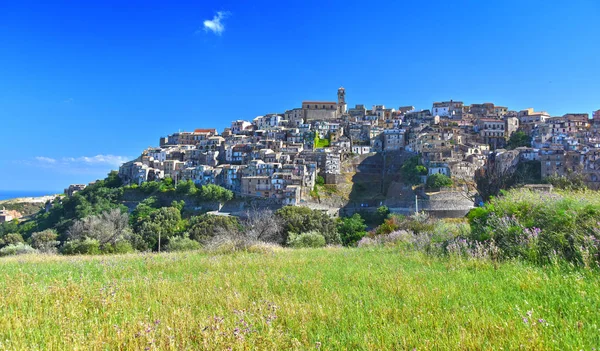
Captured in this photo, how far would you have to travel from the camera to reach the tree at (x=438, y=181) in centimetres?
4944

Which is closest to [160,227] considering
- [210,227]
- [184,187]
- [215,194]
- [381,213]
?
[210,227]

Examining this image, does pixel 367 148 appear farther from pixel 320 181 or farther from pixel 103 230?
pixel 103 230

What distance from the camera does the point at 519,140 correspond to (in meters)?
65.6

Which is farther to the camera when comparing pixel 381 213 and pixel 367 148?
pixel 367 148

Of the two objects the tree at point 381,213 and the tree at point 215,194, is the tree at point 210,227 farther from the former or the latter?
the tree at point 381,213

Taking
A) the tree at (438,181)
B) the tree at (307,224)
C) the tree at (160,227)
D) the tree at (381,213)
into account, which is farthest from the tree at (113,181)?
the tree at (438,181)

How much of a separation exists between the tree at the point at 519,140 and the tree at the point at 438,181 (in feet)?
77.8

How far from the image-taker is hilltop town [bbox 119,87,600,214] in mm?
54531

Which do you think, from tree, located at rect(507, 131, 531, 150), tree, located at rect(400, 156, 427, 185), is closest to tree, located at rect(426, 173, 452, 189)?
tree, located at rect(400, 156, 427, 185)

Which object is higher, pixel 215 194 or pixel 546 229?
pixel 546 229

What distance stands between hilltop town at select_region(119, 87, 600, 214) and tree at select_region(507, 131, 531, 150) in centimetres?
16

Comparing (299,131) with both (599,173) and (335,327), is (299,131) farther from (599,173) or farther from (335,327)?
(335,327)

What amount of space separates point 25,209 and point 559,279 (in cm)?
11771

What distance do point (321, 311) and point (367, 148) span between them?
223 ft
